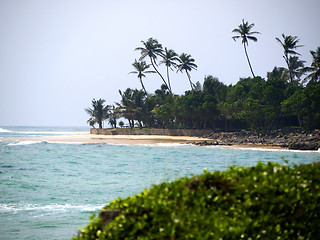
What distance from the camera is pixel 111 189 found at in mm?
12336

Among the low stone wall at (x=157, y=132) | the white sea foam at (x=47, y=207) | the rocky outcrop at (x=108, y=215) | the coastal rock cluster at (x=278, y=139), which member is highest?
the low stone wall at (x=157, y=132)

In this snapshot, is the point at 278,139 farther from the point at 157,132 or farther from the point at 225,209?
the point at 225,209

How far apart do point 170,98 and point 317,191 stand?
181 feet

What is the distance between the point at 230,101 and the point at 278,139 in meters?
10.9

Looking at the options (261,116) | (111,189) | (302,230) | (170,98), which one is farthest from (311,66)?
(302,230)

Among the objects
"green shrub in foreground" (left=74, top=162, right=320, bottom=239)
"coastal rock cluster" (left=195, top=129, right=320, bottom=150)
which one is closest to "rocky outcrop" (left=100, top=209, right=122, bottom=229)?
"green shrub in foreground" (left=74, top=162, right=320, bottom=239)

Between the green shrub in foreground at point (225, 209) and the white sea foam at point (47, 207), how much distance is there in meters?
6.33

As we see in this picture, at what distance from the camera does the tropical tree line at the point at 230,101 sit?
39.6m

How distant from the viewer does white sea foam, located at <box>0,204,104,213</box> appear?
9609 millimetres

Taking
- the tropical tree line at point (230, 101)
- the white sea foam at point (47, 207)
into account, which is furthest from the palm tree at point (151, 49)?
the white sea foam at point (47, 207)

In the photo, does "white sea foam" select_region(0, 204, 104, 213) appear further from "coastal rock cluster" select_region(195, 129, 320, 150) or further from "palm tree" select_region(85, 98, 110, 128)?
"palm tree" select_region(85, 98, 110, 128)

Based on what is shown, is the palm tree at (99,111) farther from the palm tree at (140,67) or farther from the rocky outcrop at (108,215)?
the rocky outcrop at (108,215)

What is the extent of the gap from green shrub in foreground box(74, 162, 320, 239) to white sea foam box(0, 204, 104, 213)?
6330 mm

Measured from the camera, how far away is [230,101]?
47.5 meters
